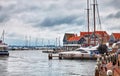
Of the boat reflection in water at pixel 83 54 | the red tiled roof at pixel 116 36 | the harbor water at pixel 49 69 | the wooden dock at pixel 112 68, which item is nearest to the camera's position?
the wooden dock at pixel 112 68

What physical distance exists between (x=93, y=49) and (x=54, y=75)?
51.2 m

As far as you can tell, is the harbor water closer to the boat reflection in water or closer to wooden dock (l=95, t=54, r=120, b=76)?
the boat reflection in water

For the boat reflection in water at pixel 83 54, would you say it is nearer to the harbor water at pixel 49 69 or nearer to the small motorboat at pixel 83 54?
the small motorboat at pixel 83 54

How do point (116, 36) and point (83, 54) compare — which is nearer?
point (83, 54)

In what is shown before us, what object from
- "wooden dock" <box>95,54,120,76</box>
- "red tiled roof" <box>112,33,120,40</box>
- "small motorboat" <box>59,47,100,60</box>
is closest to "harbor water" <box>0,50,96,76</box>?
"small motorboat" <box>59,47,100,60</box>

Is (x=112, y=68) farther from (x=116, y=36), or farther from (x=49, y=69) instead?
(x=116, y=36)

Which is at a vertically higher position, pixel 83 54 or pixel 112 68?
pixel 83 54

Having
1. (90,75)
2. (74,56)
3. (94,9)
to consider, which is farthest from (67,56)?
(90,75)

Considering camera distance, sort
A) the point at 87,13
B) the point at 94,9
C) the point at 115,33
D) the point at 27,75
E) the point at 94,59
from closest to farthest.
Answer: the point at 27,75
the point at 94,59
the point at 94,9
the point at 87,13
the point at 115,33

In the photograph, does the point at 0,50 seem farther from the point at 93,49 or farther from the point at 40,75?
the point at 40,75

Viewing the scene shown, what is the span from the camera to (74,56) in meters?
99.6

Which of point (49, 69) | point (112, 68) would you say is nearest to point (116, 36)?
point (49, 69)

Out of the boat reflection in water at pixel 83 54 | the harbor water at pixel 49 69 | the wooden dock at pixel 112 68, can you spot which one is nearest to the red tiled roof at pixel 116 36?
the boat reflection in water at pixel 83 54

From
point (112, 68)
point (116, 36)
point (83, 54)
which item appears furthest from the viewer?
point (116, 36)
